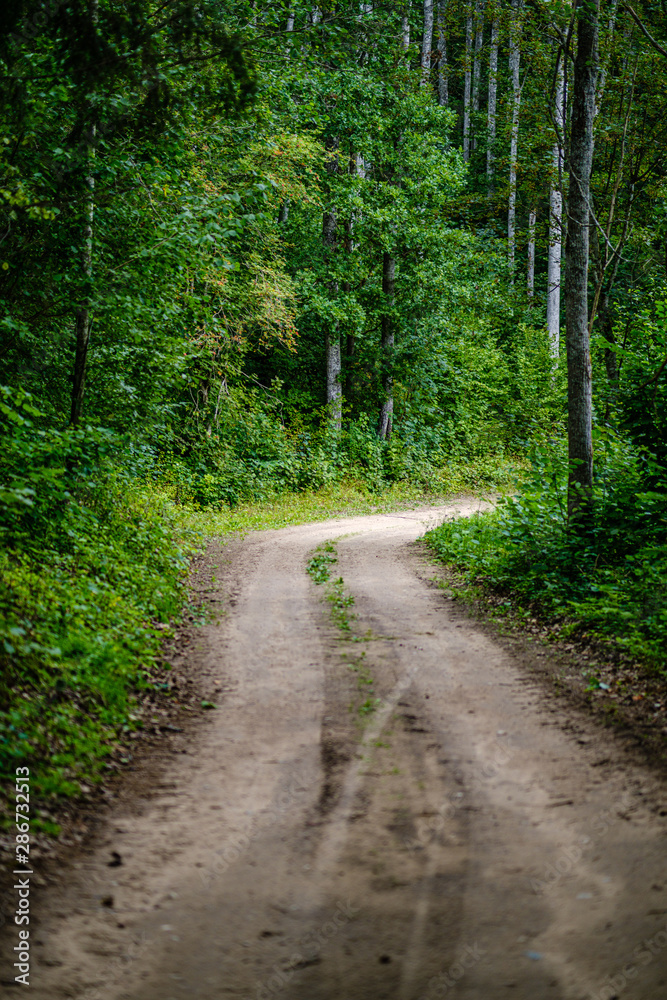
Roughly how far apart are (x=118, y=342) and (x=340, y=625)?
→ 5.81 meters

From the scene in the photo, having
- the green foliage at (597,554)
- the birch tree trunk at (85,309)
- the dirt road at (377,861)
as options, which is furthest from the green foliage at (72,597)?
the green foliage at (597,554)

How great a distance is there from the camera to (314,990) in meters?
3.19

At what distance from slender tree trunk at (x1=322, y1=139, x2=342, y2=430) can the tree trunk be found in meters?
1.75

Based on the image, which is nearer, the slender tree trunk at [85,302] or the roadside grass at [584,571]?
the roadside grass at [584,571]

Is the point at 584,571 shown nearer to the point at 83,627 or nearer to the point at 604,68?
the point at 83,627

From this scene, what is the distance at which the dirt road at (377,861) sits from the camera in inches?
129

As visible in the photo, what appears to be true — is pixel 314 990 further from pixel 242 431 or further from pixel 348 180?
pixel 348 180

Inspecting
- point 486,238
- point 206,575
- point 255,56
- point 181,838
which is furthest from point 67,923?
point 486,238

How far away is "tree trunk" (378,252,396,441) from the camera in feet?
82.7

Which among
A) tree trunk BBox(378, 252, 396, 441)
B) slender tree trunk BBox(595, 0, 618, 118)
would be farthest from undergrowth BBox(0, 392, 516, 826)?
tree trunk BBox(378, 252, 396, 441)

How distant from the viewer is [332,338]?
24.7 meters

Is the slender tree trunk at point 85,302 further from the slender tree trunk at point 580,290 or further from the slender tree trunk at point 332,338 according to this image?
the slender tree trunk at point 332,338

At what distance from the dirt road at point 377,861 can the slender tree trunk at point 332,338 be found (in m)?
18.7

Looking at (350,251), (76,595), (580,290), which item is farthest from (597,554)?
(350,251)
